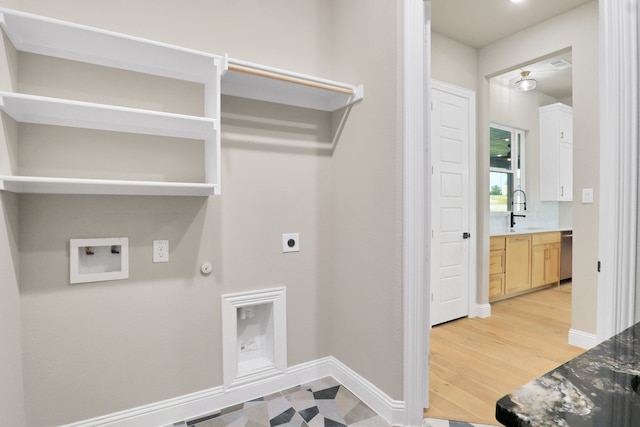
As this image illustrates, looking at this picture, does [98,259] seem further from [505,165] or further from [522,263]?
[505,165]

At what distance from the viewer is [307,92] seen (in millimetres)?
2168

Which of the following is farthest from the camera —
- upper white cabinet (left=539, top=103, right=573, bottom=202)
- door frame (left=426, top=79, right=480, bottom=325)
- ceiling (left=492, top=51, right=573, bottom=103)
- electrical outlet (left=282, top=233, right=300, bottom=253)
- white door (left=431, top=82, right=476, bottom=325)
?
upper white cabinet (left=539, top=103, right=573, bottom=202)

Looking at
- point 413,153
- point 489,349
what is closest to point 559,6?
point 413,153

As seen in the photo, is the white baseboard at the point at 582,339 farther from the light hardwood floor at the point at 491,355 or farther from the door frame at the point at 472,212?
the door frame at the point at 472,212

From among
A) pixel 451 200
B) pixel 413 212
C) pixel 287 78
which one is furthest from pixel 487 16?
pixel 413 212

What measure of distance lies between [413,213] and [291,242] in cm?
87

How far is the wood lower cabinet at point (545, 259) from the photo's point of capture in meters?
4.50

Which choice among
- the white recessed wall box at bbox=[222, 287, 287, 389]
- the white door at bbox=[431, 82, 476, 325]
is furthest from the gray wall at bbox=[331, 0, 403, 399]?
the white door at bbox=[431, 82, 476, 325]

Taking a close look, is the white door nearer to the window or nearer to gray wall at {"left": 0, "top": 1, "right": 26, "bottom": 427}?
the window

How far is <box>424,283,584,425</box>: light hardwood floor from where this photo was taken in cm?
204

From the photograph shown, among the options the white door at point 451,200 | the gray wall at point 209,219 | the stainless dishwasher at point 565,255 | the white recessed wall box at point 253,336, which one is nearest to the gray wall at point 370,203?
the gray wall at point 209,219

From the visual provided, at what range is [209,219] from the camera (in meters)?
1.96

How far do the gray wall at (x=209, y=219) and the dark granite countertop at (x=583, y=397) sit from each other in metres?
1.26

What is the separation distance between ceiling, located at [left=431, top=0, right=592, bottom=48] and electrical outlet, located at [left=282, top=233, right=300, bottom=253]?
242 cm
